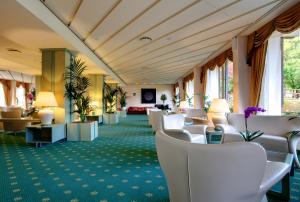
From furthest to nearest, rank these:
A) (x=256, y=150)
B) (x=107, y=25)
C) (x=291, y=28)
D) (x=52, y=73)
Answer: (x=52, y=73) < (x=107, y=25) < (x=291, y=28) < (x=256, y=150)

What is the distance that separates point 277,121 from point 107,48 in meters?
5.15

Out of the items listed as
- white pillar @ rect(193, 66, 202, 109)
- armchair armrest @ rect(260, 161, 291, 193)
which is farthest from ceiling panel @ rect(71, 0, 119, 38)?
white pillar @ rect(193, 66, 202, 109)

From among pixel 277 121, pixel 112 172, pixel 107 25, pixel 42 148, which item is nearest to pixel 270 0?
pixel 277 121

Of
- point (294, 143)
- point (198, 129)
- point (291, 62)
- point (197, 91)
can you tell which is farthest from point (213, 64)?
point (294, 143)

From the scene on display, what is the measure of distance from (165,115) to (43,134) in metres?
3.40

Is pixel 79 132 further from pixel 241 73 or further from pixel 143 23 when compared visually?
pixel 241 73

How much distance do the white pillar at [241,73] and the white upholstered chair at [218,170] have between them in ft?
15.1

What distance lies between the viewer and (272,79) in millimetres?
5367

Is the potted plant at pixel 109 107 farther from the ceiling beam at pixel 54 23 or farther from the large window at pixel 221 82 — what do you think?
the large window at pixel 221 82

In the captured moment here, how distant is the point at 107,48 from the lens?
7.01 meters

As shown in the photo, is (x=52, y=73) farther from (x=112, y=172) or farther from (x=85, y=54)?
(x=112, y=172)

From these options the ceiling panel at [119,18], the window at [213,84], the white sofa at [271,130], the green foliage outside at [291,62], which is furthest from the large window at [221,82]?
the ceiling panel at [119,18]

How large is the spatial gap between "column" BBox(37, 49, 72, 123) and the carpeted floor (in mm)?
1395

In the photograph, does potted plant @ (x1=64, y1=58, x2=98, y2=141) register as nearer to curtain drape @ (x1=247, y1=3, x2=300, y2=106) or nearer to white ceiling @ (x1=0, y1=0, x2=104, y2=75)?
white ceiling @ (x1=0, y1=0, x2=104, y2=75)
